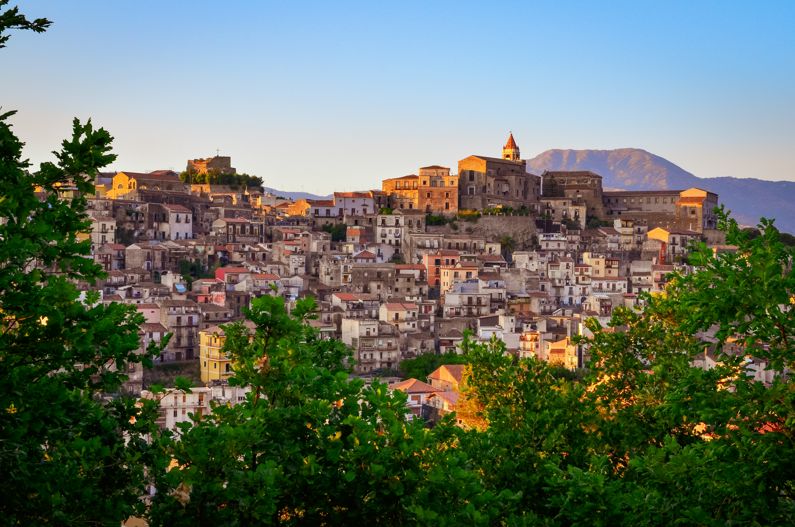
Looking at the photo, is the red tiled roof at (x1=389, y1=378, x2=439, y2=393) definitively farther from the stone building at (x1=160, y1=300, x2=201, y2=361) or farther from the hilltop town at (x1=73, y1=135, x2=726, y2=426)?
the stone building at (x1=160, y1=300, x2=201, y2=361)

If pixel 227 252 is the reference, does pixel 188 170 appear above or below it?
above

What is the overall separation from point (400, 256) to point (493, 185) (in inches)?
533

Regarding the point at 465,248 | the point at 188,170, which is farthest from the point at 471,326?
the point at 188,170

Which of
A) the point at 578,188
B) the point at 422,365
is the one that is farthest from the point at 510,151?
the point at 422,365

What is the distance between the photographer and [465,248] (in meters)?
71.6

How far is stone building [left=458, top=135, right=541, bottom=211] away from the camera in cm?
7906

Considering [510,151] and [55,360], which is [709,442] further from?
[510,151]

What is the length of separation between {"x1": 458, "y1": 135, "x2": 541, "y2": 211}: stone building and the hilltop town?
0.13 metres

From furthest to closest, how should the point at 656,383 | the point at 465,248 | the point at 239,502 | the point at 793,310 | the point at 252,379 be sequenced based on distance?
the point at 465,248 → the point at 656,383 → the point at 252,379 → the point at 793,310 → the point at 239,502

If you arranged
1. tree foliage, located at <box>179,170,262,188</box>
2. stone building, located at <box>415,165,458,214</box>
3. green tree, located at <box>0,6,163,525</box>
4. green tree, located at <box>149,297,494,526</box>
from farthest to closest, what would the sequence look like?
tree foliage, located at <box>179,170,262,188</box> → stone building, located at <box>415,165,458,214</box> → green tree, located at <box>149,297,494,526</box> → green tree, located at <box>0,6,163,525</box>

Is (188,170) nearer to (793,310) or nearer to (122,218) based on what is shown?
(122,218)

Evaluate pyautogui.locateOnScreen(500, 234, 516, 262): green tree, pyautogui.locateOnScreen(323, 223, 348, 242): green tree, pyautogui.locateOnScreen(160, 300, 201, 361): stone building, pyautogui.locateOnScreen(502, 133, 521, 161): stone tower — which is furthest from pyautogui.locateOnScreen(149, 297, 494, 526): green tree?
pyautogui.locateOnScreen(502, 133, 521, 161): stone tower

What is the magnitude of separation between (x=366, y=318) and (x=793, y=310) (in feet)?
155

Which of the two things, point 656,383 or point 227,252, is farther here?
point 227,252
